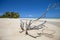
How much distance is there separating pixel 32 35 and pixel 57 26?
35cm

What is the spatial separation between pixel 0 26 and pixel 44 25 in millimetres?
593

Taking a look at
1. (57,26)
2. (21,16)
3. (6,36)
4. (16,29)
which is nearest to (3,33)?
(6,36)

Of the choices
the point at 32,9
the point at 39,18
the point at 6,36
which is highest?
the point at 32,9

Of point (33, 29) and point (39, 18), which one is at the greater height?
point (39, 18)

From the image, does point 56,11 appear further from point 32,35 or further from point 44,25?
point 32,35

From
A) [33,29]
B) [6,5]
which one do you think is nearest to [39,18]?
[33,29]

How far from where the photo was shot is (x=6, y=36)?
1.68 m

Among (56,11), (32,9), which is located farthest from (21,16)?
(56,11)

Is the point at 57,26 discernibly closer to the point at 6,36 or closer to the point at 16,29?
the point at 16,29

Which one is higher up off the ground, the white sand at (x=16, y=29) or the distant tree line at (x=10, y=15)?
the distant tree line at (x=10, y=15)

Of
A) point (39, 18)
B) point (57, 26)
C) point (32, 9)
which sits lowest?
point (57, 26)

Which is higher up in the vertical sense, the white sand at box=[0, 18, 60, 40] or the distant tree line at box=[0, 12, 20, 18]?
the distant tree line at box=[0, 12, 20, 18]

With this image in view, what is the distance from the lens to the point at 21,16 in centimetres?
170

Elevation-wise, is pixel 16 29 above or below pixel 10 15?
below
